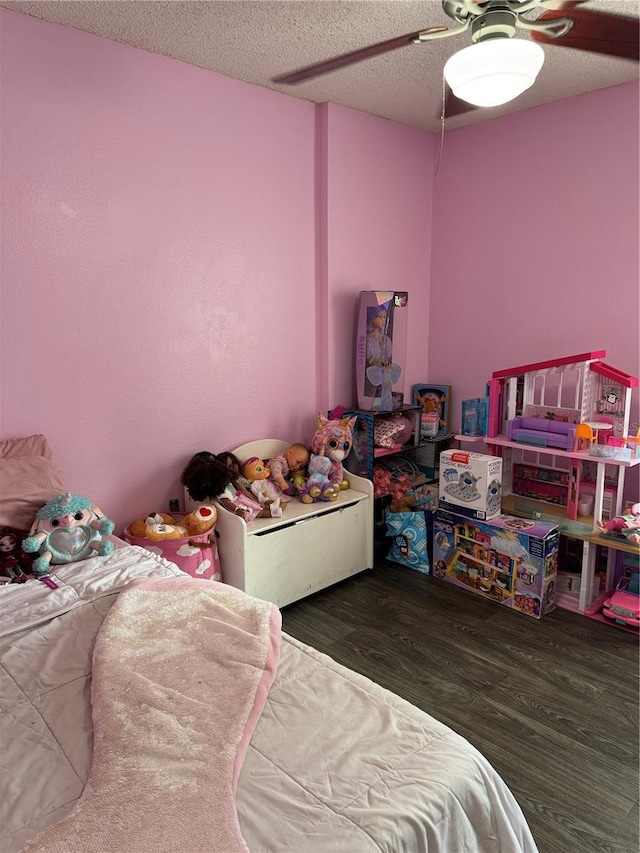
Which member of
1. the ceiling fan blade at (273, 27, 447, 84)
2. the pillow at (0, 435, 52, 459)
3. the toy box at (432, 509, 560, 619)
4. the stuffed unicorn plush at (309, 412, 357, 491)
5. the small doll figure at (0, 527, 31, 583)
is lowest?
the toy box at (432, 509, 560, 619)

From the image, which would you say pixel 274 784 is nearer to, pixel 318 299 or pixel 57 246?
pixel 57 246

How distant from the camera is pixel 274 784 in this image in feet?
3.95

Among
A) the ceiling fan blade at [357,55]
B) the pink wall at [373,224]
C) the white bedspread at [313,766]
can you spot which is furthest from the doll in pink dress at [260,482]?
the ceiling fan blade at [357,55]

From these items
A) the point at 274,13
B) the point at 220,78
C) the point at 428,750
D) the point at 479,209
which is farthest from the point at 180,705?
the point at 479,209

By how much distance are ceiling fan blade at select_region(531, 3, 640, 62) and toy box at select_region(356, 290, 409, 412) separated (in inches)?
61.1

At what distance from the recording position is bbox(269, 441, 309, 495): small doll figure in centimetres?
312

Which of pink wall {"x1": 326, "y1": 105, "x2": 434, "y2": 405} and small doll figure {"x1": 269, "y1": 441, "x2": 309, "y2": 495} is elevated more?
pink wall {"x1": 326, "y1": 105, "x2": 434, "y2": 405}

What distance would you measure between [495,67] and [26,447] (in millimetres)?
2007

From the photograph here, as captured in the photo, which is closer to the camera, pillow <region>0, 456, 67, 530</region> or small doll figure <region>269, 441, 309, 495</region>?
pillow <region>0, 456, 67, 530</region>

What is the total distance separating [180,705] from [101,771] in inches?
8.6

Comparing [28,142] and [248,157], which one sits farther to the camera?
[248,157]

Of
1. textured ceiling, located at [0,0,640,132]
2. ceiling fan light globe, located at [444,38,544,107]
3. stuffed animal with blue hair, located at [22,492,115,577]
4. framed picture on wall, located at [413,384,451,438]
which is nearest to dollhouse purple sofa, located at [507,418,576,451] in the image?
framed picture on wall, located at [413,384,451,438]

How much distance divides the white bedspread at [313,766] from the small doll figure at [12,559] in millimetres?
424

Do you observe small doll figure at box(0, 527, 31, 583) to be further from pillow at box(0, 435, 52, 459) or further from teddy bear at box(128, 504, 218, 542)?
teddy bear at box(128, 504, 218, 542)
